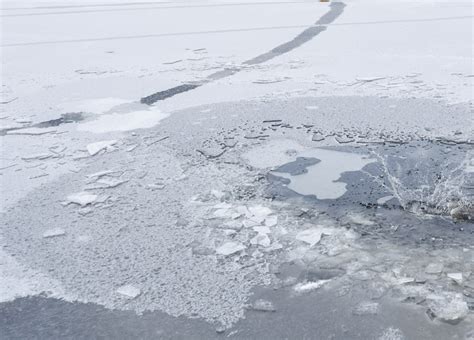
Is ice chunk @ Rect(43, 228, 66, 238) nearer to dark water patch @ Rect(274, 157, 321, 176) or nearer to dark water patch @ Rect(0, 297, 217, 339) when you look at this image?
dark water patch @ Rect(0, 297, 217, 339)

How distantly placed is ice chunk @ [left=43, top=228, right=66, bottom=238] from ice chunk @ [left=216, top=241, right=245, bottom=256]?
1.00 meters

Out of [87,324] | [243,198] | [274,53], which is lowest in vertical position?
[87,324]

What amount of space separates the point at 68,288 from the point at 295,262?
116 cm

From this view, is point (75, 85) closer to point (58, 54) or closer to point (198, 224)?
point (58, 54)

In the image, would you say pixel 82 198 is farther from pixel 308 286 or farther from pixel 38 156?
pixel 308 286

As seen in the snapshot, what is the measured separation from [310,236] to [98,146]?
2.32 metres

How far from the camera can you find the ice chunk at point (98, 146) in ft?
14.2

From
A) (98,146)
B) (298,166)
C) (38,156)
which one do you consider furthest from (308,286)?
(38,156)

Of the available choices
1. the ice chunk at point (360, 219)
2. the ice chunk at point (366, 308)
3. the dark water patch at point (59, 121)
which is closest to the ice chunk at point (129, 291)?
the ice chunk at point (366, 308)

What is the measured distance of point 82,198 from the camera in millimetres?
3512

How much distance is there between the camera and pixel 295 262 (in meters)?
2.66

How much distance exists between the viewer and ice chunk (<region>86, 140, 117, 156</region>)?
4.34 m

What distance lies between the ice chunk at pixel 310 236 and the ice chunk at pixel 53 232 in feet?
4.67

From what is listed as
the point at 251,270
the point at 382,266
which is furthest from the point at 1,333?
the point at 382,266
